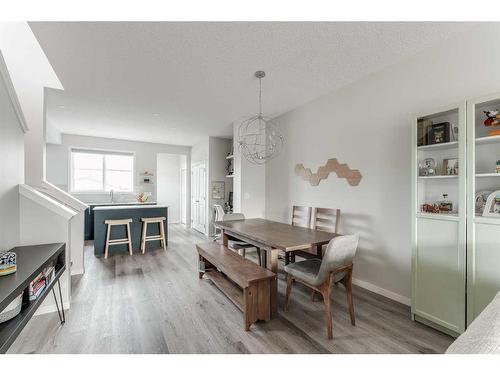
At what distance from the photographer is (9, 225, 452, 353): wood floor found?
1716 millimetres

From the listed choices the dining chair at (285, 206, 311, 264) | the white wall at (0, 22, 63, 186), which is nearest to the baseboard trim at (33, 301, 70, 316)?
the white wall at (0, 22, 63, 186)

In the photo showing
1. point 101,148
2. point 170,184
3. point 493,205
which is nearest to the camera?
point 493,205

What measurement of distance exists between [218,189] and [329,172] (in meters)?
3.34

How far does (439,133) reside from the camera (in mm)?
1985

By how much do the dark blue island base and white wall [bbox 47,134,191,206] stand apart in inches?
89.6

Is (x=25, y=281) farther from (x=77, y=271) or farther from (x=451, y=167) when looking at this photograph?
(x=451, y=167)

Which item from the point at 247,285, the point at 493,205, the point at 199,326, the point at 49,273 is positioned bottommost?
the point at 199,326

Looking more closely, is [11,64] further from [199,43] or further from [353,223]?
[353,223]

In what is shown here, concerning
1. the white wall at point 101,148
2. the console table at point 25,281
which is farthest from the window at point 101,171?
the console table at point 25,281

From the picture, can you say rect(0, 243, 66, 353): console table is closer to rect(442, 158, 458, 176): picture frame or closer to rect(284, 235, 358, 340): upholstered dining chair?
rect(284, 235, 358, 340): upholstered dining chair

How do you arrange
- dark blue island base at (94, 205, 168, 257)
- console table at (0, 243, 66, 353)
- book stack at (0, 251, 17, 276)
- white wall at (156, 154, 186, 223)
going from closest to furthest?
1. console table at (0, 243, 66, 353)
2. book stack at (0, 251, 17, 276)
3. dark blue island base at (94, 205, 168, 257)
4. white wall at (156, 154, 186, 223)

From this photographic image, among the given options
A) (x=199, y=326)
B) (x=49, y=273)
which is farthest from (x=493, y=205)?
(x=49, y=273)

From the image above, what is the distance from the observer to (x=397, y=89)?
97.7 inches

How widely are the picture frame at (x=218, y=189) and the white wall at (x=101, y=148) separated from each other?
6.50 feet
